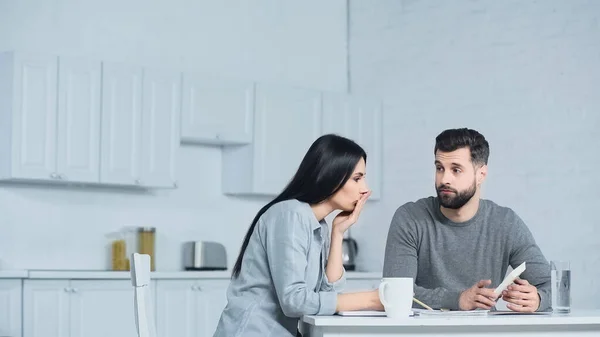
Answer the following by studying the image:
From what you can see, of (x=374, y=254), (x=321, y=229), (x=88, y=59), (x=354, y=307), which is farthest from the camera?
(x=374, y=254)

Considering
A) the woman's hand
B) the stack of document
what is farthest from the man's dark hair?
the stack of document

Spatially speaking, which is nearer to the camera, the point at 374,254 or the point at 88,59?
the point at 88,59

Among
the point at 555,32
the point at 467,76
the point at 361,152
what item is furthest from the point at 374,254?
the point at 361,152

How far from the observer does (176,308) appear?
5.36m

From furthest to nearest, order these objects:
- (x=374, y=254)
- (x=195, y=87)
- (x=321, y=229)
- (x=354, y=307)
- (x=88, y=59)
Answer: (x=374, y=254) → (x=195, y=87) → (x=88, y=59) → (x=321, y=229) → (x=354, y=307)

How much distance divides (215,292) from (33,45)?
5.44ft

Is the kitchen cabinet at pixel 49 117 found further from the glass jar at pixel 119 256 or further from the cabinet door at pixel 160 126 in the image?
the glass jar at pixel 119 256

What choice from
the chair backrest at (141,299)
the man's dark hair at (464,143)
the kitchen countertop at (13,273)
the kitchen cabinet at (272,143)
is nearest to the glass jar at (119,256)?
the kitchen countertop at (13,273)

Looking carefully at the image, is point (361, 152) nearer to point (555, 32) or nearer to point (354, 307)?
point (354, 307)

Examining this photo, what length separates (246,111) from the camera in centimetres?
586

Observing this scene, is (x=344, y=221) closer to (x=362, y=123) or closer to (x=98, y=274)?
(x=98, y=274)

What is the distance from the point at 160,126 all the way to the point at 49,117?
64 centimetres

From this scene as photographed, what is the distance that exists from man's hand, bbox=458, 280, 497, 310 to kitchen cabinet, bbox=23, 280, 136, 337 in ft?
8.57

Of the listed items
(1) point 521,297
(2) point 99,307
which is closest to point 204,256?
(2) point 99,307
